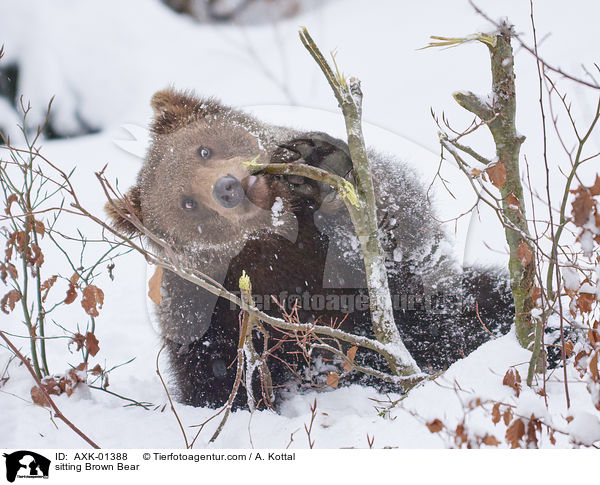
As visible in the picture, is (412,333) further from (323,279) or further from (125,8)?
(125,8)

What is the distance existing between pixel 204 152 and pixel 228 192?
0.41 m

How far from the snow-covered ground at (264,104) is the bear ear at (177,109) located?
10cm

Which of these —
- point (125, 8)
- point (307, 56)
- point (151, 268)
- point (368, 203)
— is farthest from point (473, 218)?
point (125, 8)

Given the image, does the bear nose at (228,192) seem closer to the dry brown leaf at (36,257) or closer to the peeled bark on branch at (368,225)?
the peeled bark on branch at (368,225)

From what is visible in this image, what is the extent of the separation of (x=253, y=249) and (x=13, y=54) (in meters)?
1.48

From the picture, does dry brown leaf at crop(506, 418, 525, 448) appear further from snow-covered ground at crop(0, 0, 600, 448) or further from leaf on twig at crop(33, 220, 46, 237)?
leaf on twig at crop(33, 220, 46, 237)

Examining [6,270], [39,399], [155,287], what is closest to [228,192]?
[155,287]

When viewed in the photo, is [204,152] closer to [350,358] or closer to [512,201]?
[350,358]

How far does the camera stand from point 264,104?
233 centimetres

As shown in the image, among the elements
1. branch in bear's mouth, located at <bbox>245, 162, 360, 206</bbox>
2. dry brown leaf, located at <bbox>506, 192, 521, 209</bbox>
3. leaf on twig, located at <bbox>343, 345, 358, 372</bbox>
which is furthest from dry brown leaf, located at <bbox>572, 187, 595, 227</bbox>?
leaf on twig, located at <bbox>343, 345, 358, 372</bbox>

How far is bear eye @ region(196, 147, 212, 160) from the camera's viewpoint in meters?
2.56

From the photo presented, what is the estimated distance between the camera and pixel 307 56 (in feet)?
6.80

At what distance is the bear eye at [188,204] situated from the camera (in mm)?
2521
